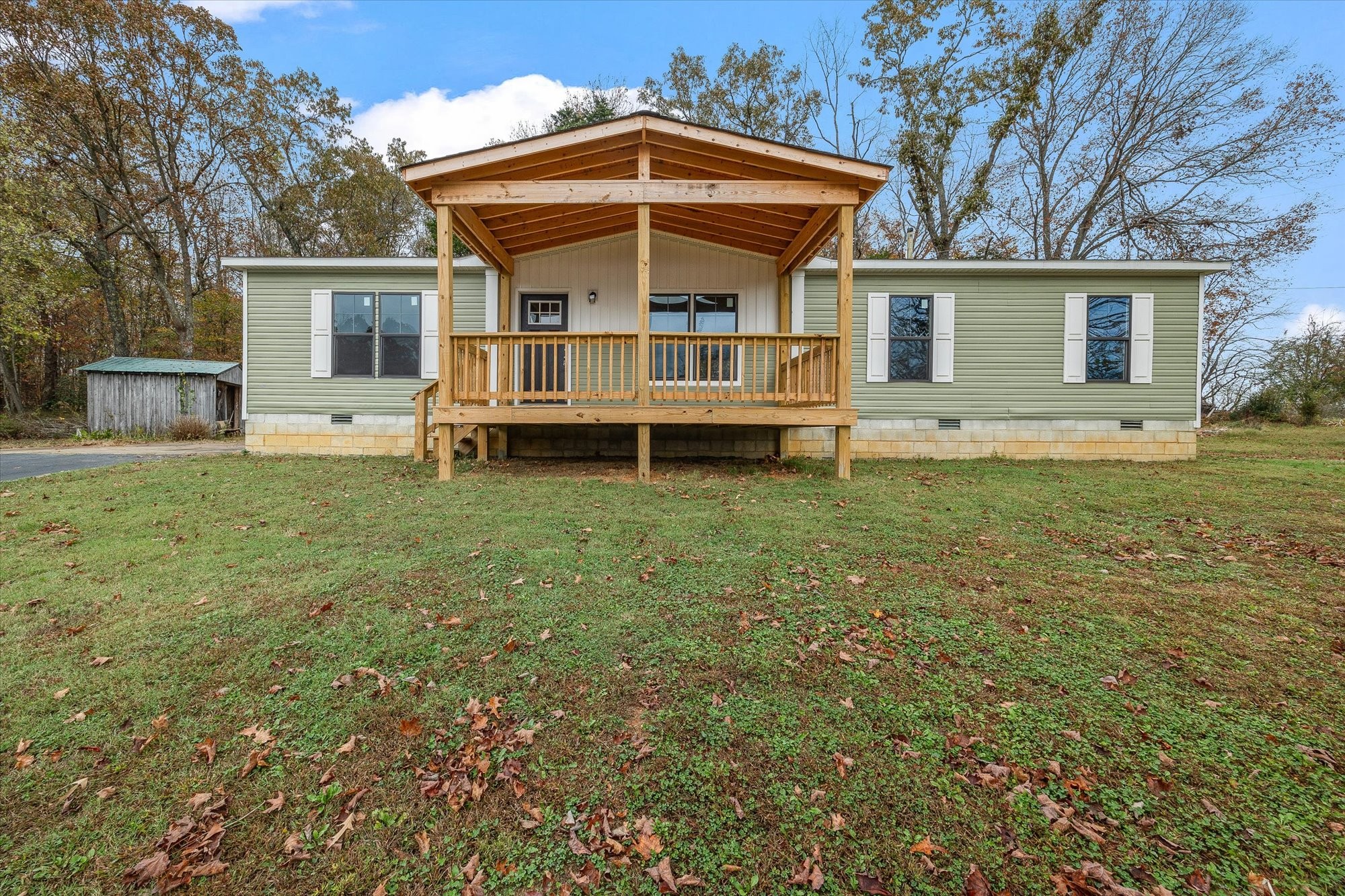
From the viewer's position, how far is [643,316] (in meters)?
6.70

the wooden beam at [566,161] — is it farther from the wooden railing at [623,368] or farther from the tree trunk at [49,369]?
the tree trunk at [49,369]

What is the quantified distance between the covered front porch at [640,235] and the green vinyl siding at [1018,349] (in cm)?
144

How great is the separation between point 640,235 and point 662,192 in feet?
1.98

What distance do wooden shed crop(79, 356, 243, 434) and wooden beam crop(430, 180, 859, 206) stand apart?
45.2 feet

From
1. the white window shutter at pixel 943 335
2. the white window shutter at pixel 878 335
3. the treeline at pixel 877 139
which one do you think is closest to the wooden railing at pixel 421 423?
the white window shutter at pixel 878 335

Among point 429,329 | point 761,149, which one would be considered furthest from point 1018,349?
point 429,329

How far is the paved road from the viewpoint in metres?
8.13

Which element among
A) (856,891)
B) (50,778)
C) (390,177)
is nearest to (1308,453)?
(856,891)

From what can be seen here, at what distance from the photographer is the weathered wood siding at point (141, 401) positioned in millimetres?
14523

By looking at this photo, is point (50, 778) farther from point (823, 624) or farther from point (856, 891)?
point (823, 624)

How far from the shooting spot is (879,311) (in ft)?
30.4

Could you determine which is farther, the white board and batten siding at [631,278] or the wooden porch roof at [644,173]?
the white board and batten siding at [631,278]

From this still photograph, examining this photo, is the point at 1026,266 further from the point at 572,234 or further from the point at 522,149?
the point at 522,149

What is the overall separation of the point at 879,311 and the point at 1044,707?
8046mm
